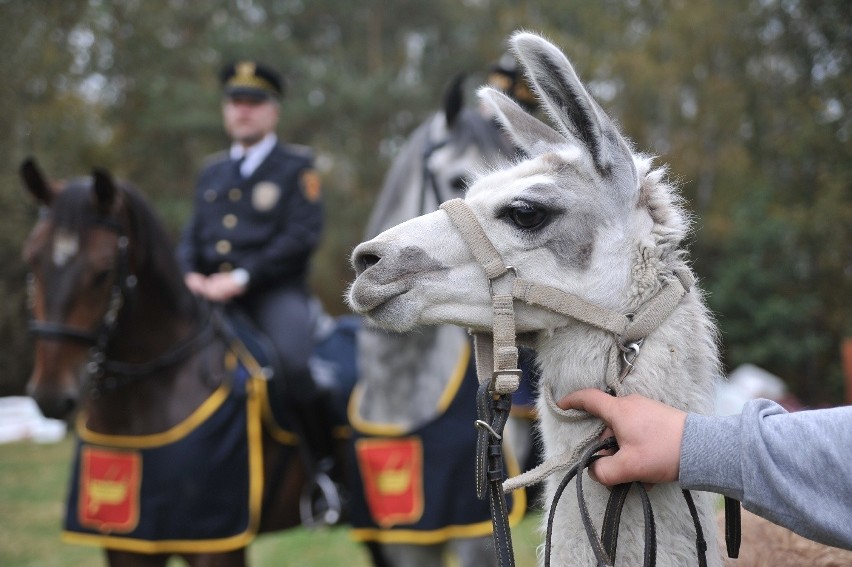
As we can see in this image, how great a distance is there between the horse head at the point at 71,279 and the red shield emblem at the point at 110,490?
0.34m

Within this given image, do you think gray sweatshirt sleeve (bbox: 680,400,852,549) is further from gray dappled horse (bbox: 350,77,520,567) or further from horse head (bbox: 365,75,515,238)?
horse head (bbox: 365,75,515,238)

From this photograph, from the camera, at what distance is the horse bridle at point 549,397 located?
178 cm

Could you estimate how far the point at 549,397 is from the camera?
1.92m

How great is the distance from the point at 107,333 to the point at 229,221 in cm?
115

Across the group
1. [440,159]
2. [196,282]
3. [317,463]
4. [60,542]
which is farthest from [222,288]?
[60,542]

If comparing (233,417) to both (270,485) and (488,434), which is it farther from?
(488,434)

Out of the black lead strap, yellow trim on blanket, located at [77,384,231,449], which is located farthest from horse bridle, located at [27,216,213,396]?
the black lead strap

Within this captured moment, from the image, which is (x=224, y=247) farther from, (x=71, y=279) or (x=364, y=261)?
(x=364, y=261)

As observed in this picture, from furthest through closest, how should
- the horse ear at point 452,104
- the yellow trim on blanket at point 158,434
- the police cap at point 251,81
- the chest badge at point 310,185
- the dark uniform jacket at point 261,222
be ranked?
the police cap at point 251,81 < the chest badge at point 310,185 < the dark uniform jacket at point 261,222 < the horse ear at point 452,104 < the yellow trim on blanket at point 158,434

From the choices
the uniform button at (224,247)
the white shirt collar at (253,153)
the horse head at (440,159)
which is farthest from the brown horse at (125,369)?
the horse head at (440,159)

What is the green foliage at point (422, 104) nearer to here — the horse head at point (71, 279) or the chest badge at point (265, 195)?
the chest badge at point (265, 195)

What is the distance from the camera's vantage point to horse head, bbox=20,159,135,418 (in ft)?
11.3

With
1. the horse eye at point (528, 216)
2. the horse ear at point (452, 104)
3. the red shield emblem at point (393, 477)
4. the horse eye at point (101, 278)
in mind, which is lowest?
the red shield emblem at point (393, 477)

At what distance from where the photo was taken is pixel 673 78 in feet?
57.3
